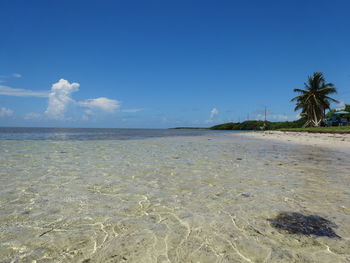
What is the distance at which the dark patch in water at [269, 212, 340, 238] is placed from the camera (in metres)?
3.31

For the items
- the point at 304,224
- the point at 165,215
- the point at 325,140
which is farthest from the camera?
the point at 325,140

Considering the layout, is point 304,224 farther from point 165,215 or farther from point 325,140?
point 325,140

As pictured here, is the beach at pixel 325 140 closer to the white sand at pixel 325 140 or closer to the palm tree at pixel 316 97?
the white sand at pixel 325 140

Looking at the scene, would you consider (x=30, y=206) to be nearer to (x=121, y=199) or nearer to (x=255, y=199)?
(x=121, y=199)

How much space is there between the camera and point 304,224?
3.56 meters

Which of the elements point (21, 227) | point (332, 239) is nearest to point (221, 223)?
point (332, 239)

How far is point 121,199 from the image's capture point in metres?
4.85

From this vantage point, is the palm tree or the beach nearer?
the beach

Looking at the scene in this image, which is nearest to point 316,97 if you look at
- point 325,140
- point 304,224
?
point 325,140

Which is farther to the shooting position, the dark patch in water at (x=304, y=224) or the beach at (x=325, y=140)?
the beach at (x=325, y=140)

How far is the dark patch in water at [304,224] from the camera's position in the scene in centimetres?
331

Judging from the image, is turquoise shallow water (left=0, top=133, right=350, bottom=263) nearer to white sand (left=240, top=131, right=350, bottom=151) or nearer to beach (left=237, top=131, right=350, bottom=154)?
beach (left=237, top=131, right=350, bottom=154)

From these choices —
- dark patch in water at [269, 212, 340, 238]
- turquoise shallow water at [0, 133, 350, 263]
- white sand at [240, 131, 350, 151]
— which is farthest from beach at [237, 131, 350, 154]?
dark patch in water at [269, 212, 340, 238]

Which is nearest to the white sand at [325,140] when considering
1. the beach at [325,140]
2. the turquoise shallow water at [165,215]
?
the beach at [325,140]
